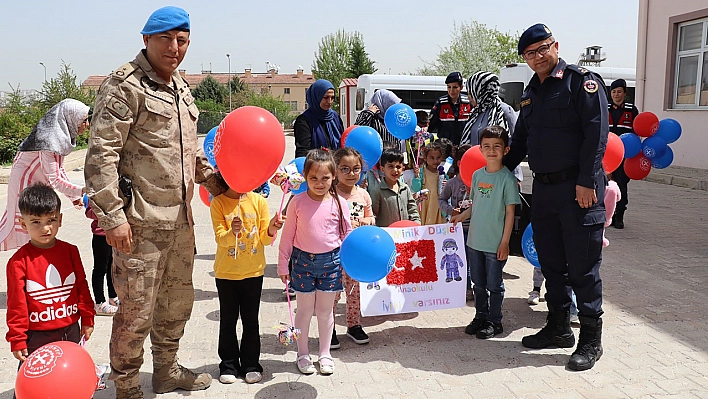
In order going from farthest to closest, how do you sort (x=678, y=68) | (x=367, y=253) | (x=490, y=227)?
(x=678, y=68), (x=490, y=227), (x=367, y=253)

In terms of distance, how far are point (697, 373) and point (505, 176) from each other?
1.85 meters

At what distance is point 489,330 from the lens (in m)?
4.52

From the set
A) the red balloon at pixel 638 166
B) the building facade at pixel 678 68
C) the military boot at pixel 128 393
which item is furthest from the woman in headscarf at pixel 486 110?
the building facade at pixel 678 68

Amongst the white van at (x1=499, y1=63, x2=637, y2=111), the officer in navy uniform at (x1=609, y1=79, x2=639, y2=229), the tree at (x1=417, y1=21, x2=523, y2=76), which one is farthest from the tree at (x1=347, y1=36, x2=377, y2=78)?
the officer in navy uniform at (x1=609, y1=79, x2=639, y2=229)

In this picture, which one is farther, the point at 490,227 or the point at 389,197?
the point at 389,197

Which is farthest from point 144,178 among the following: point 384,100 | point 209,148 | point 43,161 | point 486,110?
point 384,100

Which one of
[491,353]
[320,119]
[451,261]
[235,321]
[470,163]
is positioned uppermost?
[320,119]

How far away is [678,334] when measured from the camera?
454 cm

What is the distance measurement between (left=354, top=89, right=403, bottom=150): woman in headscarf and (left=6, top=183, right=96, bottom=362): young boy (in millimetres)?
4457

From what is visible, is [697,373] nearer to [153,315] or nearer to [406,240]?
[406,240]

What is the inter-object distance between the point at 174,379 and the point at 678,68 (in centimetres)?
1547

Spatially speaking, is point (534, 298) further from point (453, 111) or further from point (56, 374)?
point (56, 374)

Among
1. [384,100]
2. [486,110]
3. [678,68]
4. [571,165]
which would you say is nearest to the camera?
[571,165]

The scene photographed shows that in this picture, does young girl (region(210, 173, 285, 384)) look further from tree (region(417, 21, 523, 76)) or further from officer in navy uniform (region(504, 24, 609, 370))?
tree (region(417, 21, 523, 76))
